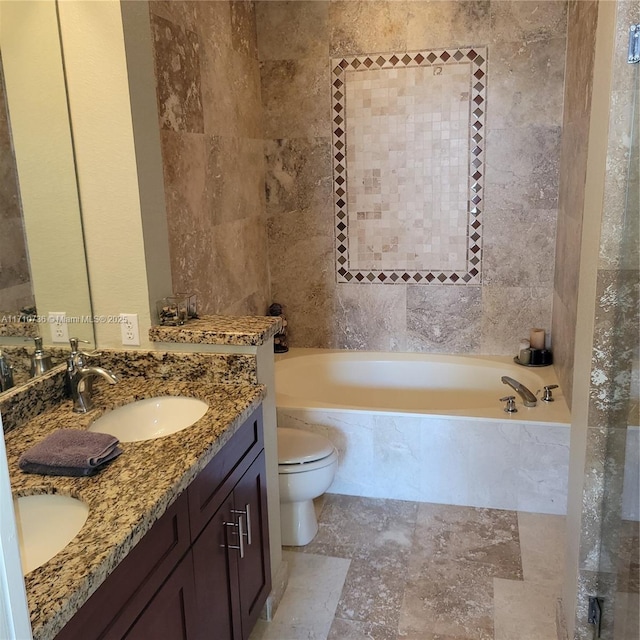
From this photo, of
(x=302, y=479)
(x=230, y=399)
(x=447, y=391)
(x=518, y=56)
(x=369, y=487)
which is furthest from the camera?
(x=447, y=391)

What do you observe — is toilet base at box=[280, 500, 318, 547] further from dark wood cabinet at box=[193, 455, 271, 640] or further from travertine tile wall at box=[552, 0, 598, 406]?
travertine tile wall at box=[552, 0, 598, 406]

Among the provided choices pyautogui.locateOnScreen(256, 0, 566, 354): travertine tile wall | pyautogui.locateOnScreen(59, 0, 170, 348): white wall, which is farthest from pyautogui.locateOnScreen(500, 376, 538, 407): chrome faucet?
pyautogui.locateOnScreen(59, 0, 170, 348): white wall

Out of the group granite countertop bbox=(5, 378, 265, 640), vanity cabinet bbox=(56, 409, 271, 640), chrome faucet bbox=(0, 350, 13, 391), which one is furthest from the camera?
chrome faucet bbox=(0, 350, 13, 391)

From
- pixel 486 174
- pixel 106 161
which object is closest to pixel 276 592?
pixel 106 161

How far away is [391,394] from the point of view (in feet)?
12.7

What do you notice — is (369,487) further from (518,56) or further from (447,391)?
(518,56)

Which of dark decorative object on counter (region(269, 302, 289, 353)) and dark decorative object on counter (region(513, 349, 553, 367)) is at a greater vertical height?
dark decorative object on counter (region(269, 302, 289, 353))

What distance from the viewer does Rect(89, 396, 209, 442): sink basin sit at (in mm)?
1973

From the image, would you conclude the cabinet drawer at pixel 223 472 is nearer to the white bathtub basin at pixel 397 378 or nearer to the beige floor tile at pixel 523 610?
the beige floor tile at pixel 523 610

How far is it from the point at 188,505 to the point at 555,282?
270cm

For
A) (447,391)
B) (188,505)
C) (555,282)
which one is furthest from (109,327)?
(555,282)

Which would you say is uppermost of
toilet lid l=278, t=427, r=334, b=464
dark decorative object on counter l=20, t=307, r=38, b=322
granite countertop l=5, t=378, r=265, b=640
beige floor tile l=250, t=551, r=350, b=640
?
dark decorative object on counter l=20, t=307, r=38, b=322

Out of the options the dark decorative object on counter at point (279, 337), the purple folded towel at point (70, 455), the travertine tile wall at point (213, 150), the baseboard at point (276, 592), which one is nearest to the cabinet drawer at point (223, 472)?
the purple folded towel at point (70, 455)

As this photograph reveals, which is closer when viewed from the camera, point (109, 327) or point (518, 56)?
point (109, 327)
